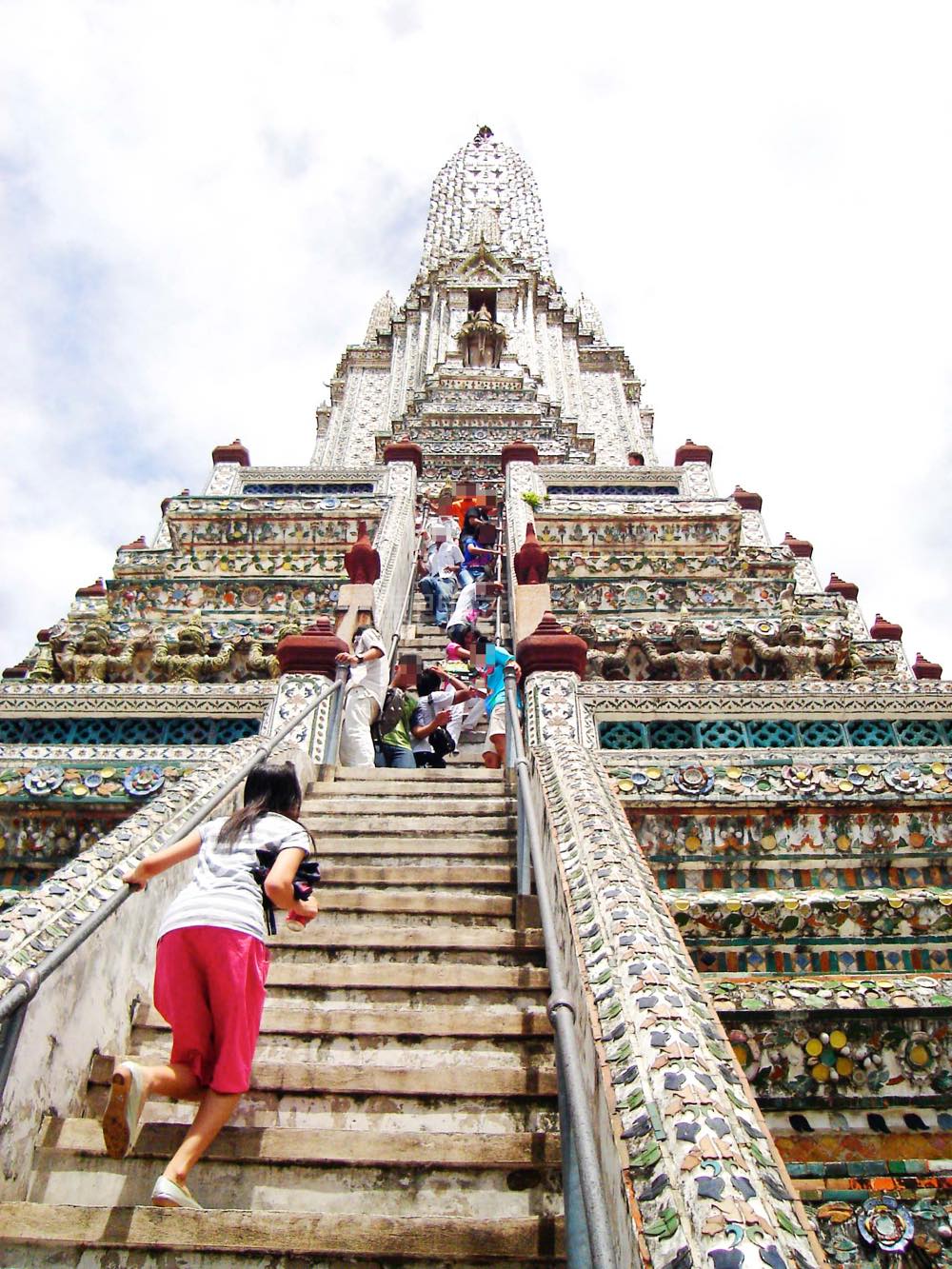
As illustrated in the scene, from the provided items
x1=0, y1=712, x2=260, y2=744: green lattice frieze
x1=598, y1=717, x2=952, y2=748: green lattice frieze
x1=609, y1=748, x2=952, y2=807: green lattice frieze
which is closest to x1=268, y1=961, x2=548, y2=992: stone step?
x1=609, y1=748, x2=952, y2=807: green lattice frieze

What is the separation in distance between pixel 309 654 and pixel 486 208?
3595 centimetres

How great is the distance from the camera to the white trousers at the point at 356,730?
7250 millimetres

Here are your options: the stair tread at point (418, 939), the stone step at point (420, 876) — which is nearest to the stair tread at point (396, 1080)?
the stair tread at point (418, 939)

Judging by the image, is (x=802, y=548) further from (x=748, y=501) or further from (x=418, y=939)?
(x=418, y=939)

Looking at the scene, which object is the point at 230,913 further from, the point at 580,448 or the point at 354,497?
the point at 580,448

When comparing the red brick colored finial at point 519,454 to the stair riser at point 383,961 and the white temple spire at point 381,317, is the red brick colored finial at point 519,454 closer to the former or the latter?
the stair riser at point 383,961

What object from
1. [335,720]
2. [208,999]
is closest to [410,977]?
[208,999]

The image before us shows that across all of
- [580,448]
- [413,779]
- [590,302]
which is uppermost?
[590,302]

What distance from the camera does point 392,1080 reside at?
3676 mm

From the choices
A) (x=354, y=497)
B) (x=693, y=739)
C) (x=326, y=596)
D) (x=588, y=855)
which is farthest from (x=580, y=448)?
(x=588, y=855)

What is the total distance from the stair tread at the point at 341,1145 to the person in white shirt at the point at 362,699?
397 cm

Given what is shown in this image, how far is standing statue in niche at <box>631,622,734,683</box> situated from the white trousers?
3094 mm

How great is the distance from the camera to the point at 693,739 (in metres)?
6.53

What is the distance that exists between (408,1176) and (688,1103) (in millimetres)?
1370
